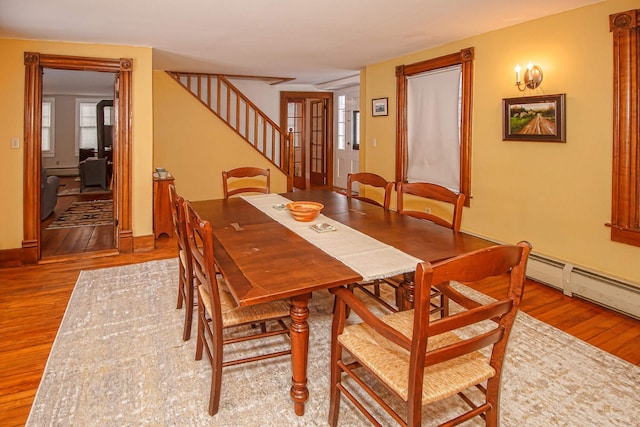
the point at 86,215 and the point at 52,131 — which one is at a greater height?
the point at 52,131

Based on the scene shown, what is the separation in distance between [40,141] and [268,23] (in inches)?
101

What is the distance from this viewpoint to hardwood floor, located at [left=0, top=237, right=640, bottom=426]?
218 cm

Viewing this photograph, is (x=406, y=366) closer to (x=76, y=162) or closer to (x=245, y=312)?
(x=245, y=312)

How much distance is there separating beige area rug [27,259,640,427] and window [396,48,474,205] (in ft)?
6.52

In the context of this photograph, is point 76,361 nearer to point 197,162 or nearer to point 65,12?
point 65,12

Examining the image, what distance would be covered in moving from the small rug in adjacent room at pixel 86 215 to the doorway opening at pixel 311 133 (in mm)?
3690

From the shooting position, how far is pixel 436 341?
1724mm

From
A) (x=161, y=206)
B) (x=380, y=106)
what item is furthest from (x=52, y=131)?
(x=380, y=106)

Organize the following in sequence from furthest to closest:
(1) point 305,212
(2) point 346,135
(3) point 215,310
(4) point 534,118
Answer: (2) point 346,135, (4) point 534,118, (1) point 305,212, (3) point 215,310

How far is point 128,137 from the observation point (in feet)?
14.5

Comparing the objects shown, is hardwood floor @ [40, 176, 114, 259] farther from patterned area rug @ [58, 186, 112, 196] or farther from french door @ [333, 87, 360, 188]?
french door @ [333, 87, 360, 188]


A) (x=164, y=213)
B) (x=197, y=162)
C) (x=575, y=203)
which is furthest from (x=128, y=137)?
(x=575, y=203)

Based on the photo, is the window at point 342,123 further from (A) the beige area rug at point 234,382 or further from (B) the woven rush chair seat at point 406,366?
(B) the woven rush chair seat at point 406,366

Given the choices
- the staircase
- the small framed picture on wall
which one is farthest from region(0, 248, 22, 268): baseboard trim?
the small framed picture on wall
